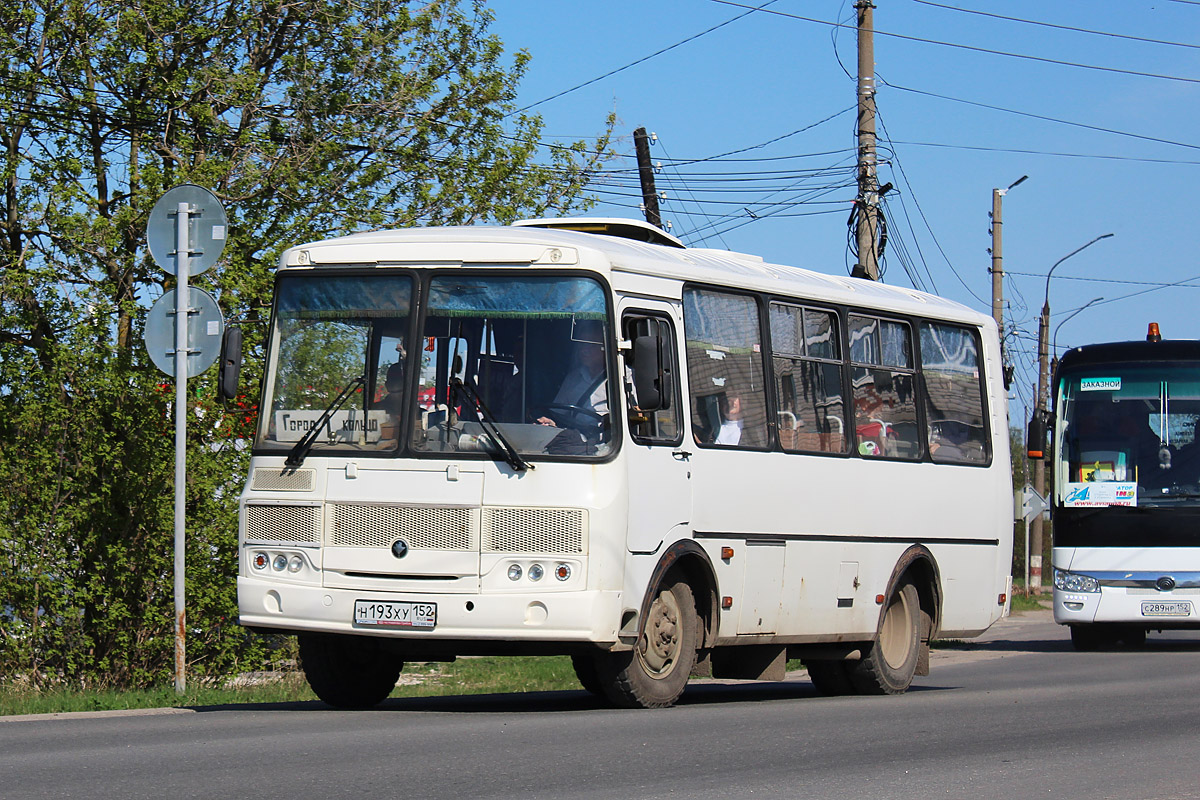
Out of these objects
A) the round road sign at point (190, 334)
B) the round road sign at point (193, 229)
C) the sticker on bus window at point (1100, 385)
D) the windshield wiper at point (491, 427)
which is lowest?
the windshield wiper at point (491, 427)

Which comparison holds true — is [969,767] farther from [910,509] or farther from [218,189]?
[218,189]

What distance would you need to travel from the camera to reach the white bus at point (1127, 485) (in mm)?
22703

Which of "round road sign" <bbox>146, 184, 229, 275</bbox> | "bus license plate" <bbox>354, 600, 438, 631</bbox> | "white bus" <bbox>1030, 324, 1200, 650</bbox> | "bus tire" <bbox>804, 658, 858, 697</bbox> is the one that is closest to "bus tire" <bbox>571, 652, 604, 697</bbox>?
"bus license plate" <bbox>354, 600, 438, 631</bbox>

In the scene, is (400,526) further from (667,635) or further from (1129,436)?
(1129,436)

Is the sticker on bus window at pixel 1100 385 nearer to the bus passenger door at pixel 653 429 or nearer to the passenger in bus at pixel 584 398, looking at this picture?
the bus passenger door at pixel 653 429

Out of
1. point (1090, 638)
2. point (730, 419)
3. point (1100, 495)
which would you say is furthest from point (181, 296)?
point (1090, 638)

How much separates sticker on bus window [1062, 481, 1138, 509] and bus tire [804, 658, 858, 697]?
356 inches

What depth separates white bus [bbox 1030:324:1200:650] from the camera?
74.5 ft

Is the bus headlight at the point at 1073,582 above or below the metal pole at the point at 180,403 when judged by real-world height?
below

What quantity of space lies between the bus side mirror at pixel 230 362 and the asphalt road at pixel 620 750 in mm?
2048

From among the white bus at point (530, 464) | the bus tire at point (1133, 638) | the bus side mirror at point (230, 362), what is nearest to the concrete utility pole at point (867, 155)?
the bus tire at point (1133, 638)

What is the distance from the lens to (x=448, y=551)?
10797mm

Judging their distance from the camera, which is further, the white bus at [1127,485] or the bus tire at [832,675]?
the white bus at [1127,485]

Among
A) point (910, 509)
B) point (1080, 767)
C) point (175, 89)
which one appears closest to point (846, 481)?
point (910, 509)
